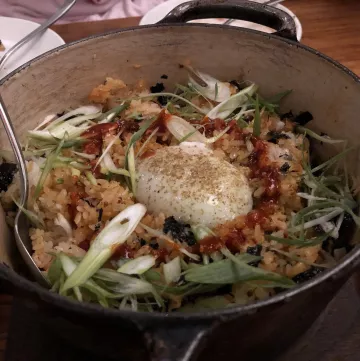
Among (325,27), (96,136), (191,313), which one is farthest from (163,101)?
(325,27)

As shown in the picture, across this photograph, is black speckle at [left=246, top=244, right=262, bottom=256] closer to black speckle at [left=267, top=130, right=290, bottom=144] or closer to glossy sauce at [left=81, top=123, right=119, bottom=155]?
black speckle at [left=267, top=130, right=290, bottom=144]

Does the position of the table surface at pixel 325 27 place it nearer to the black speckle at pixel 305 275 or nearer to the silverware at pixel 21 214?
the silverware at pixel 21 214

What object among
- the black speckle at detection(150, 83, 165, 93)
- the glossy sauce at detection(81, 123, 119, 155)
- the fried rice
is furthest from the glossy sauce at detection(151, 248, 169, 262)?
the black speckle at detection(150, 83, 165, 93)

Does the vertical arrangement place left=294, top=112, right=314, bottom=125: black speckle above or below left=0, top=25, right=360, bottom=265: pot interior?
below

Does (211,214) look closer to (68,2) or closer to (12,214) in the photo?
(12,214)

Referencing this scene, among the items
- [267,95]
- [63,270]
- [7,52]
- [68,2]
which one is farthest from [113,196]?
[68,2]

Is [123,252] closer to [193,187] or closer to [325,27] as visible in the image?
[193,187]
